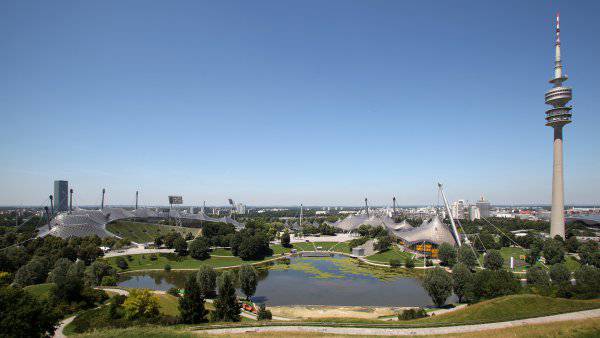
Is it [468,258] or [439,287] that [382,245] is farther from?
[439,287]

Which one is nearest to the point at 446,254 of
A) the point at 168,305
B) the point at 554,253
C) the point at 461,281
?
the point at 554,253

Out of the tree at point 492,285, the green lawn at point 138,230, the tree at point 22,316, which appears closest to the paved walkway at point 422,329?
the tree at point 22,316

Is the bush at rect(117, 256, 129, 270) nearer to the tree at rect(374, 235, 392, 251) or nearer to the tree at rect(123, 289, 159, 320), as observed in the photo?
the tree at rect(123, 289, 159, 320)

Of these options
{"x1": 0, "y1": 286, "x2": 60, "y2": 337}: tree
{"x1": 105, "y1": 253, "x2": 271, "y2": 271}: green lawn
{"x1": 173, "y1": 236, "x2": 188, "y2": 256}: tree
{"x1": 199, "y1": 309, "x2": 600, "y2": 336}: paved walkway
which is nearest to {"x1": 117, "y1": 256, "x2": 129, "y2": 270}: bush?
{"x1": 105, "y1": 253, "x2": 271, "y2": 271}: green lawn

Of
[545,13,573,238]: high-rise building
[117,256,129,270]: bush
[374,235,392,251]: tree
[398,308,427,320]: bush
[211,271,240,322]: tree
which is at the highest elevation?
[545,13,573,238]: high-rise building

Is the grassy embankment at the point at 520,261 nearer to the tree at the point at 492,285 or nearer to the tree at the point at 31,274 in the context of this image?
the tree at the point at 492,285

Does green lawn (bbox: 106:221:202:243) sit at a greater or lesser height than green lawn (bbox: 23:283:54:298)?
lesser

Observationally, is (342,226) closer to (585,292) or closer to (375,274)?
(375,274)
